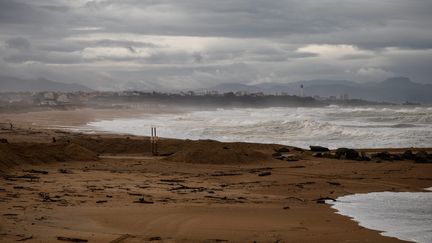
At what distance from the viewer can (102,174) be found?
1644 centimetres

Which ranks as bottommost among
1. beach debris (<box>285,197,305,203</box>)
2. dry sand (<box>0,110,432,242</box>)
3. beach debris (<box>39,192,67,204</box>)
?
beach debris (<box>285,197,305,203</box>)

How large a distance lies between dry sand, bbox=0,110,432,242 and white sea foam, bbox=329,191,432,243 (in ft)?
1.31

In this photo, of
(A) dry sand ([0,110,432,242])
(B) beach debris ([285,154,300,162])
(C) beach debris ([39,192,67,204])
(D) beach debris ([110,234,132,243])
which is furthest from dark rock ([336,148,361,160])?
(D) beach debris ([110,234,132,243])

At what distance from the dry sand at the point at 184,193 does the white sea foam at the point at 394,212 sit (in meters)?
0.40

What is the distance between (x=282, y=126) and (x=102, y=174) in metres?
23.4

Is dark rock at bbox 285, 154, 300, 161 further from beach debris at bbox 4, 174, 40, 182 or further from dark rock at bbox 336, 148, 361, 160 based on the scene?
beach debris at bbox 4, 174, 40, 182

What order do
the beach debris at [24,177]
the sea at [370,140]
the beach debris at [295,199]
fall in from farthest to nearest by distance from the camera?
the beach debris at [24,177] → the beach debris at [295,199] → the sea at [370,140]

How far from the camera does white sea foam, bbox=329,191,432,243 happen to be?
30.0 feet

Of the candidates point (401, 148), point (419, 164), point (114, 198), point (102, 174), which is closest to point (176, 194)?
point (114, 198)

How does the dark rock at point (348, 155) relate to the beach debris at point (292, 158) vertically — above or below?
above

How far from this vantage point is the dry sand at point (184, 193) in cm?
863

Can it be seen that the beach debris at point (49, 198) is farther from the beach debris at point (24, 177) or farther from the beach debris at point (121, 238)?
the beach debris at point (121, 238)

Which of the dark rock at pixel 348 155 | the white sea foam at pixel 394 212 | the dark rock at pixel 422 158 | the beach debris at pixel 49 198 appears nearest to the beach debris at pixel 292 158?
the dark rock at pixel 348 155

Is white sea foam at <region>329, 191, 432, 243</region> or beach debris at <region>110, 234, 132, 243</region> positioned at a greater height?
beach debris at <region>110, 234, 132, 243</region>
